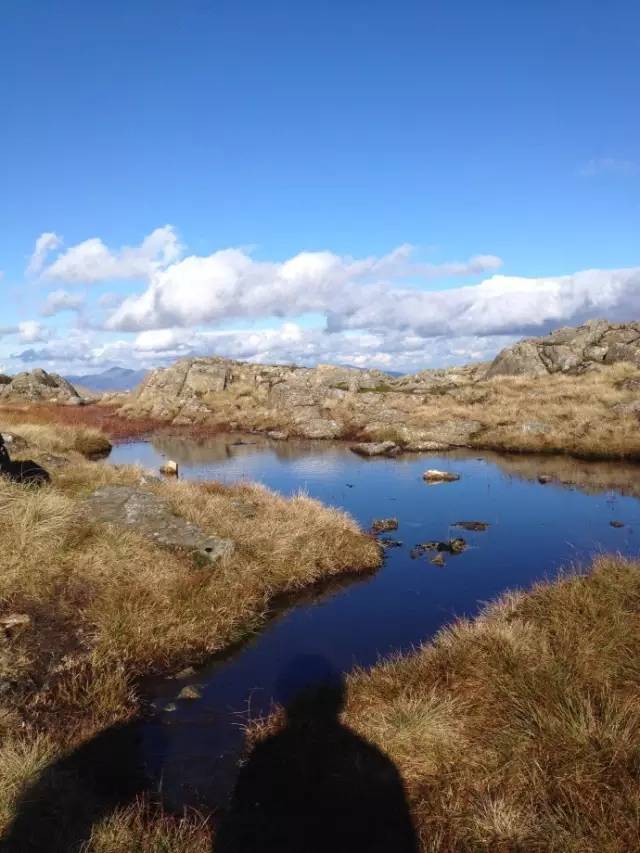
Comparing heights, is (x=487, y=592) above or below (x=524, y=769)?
below

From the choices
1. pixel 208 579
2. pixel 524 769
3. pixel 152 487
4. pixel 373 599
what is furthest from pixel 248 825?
pixel 152 487

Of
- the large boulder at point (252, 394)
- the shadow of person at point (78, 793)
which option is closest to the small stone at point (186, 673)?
the shadow of person at point (78, 793)

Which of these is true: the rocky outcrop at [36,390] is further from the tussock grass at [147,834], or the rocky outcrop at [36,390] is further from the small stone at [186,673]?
the tussock grass at [147,834]

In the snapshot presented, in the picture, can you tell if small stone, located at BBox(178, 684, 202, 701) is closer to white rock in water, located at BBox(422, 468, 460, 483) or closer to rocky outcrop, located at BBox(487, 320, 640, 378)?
white rock in water, located at BBox(422, 468, 460, 483)

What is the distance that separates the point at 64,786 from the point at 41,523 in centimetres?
798

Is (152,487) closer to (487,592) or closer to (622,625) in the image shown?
(487,592)

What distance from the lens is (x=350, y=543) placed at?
1878 centimetres

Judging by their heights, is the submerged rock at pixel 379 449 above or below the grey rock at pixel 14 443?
below

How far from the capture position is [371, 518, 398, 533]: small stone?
22.2m

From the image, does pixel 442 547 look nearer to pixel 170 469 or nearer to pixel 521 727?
pixel 521 727

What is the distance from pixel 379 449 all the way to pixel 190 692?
32.2m

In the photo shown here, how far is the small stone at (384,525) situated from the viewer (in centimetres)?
2225

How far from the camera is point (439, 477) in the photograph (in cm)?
3197

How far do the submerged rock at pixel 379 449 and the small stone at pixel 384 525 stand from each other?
18393 mm
